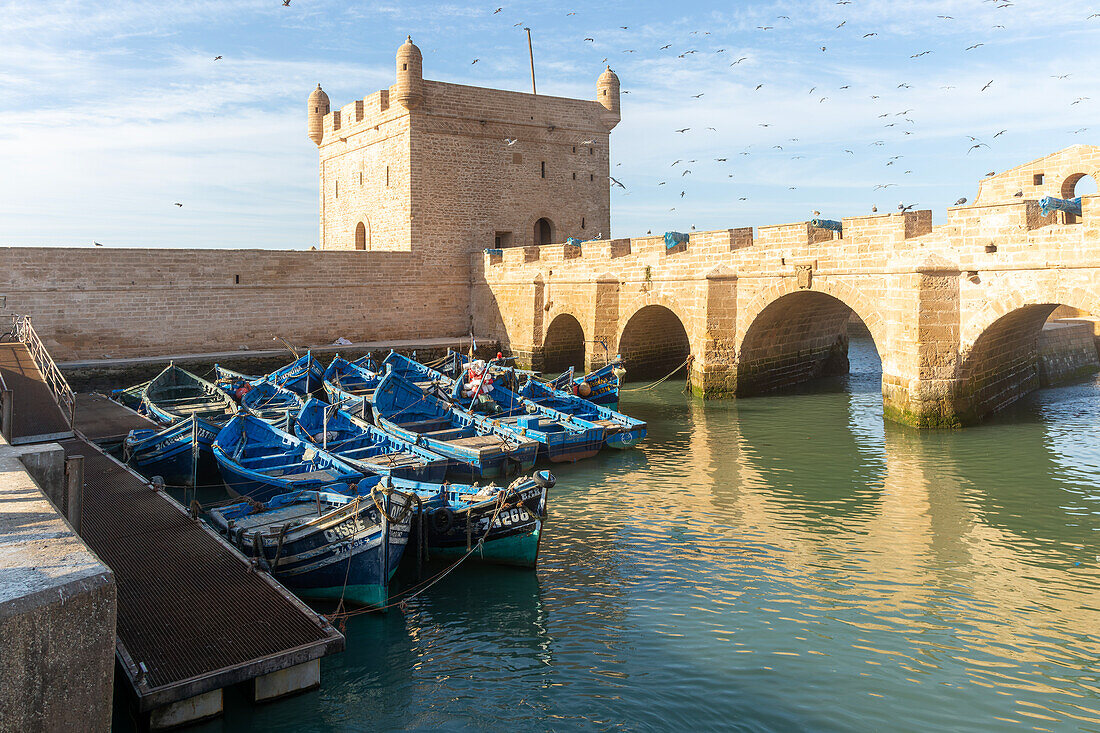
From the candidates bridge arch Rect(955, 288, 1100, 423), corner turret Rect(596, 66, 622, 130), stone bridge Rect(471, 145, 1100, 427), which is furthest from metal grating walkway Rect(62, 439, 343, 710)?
corner turret Rect(596, 66, 622, 130)

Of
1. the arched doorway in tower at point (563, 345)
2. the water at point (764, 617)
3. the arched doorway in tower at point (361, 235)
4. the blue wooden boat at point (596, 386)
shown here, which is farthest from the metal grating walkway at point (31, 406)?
the arched doorway in tower at point (361, 235)

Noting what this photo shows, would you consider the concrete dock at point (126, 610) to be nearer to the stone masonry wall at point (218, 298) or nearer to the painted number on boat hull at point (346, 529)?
the painted number on boat hull at point (346, 529)

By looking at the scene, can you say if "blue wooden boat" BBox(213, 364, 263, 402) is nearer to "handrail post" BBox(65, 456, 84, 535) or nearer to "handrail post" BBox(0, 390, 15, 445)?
"handrail post" BBox(0, 390, 15, 445)

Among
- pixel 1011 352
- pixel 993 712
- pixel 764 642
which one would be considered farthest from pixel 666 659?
pixel 1011 352

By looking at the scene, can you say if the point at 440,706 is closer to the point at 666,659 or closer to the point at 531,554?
the point at 666,659

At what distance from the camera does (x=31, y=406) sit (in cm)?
1274

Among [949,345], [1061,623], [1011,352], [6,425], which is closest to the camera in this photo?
[1061,623]

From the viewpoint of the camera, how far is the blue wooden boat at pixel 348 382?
16750mm

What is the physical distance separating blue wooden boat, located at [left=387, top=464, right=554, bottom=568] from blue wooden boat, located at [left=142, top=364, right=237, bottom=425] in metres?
7.87

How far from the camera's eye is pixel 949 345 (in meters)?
15.4

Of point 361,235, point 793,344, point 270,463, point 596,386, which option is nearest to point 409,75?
point 361,235

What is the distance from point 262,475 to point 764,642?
6568 mm

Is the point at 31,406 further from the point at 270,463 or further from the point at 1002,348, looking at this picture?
the point at 1002,348

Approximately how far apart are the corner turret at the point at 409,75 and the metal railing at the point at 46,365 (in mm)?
12994
